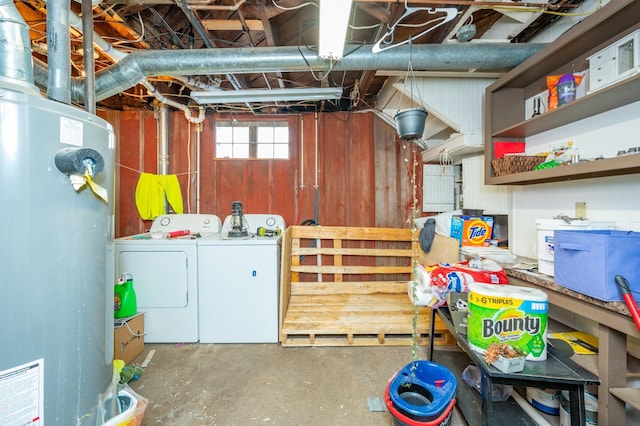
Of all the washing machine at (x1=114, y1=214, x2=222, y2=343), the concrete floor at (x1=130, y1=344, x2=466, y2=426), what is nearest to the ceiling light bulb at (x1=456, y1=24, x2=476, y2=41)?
the concrete floor at (x1=130, y1=344, x2=466, y2=426)

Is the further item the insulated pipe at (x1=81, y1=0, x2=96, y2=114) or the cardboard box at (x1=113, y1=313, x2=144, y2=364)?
the cardboard box at (x1=113, y1=313, x2=144, y2=364)

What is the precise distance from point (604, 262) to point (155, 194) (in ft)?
12.5

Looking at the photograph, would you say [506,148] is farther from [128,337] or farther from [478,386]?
[128,337]

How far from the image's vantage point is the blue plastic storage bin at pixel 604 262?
41.0 inches

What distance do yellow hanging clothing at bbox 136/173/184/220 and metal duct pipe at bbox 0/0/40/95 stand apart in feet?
7.65

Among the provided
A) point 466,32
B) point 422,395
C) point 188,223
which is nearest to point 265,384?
point 422,395

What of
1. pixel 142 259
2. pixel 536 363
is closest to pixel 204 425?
pixel 142 259

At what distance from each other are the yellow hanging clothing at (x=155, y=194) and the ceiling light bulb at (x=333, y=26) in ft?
8.10

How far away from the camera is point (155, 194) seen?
309 cm

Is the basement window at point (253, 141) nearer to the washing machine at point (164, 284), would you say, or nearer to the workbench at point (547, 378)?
the washing machine at point (164, 284)

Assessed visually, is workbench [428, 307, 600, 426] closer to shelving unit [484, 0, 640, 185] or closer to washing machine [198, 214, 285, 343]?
shelving unit [484, 0, 640, 185]

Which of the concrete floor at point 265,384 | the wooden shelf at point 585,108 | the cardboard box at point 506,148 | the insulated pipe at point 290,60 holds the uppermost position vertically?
the insulated pipe at point 290,60

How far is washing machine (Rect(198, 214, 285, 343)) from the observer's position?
2312mm

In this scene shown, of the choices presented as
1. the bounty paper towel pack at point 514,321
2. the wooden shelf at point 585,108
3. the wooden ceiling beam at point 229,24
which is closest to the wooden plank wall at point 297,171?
the wooden ceiling beam at point 229,24
